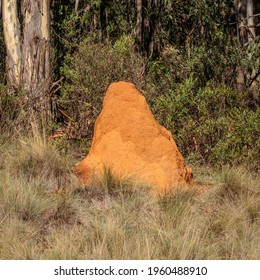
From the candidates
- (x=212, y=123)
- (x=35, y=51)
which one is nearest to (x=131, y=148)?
(x=212, y=123)

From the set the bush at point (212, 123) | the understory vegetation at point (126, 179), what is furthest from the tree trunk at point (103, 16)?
the bush at point (212, 123)

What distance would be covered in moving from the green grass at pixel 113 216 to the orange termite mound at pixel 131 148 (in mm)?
266

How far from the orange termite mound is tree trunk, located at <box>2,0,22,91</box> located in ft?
13.2

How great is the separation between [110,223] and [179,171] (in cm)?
215

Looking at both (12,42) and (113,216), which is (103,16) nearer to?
(12,42)

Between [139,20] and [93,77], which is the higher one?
[139,20]

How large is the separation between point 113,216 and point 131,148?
68.7 inches

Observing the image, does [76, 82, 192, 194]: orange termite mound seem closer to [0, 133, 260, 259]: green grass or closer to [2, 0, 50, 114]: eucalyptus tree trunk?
[0, 133, 260, 259]: green grass

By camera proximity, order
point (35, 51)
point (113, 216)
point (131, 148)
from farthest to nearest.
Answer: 1. point (35, 51)
2. point (131, 148)
3. point (113, 216)

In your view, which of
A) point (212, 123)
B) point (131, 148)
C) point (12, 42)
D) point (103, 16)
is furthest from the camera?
point (103, 16)

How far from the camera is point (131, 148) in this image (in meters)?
8.75

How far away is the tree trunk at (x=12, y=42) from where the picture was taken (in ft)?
42.4

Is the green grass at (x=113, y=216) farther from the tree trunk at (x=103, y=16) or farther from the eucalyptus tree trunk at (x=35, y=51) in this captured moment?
the tree trunk at (x=103, y=16)

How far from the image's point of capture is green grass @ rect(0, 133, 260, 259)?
20.5 feet
